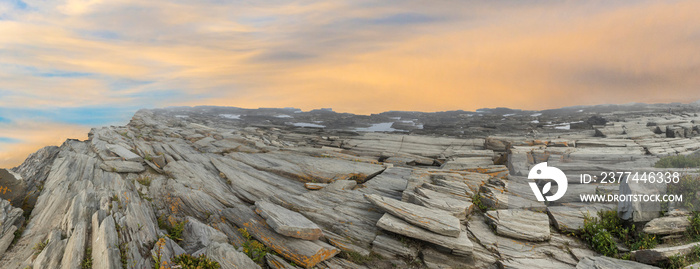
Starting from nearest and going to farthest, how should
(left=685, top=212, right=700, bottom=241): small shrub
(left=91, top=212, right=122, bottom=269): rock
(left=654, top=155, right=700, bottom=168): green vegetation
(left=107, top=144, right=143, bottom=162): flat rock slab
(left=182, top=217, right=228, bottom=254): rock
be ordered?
1. (left=91, top=212, right=122, bottom=269): rock
2. (left=685, top=212, right=700, bottom=241): small shrub
3. (left=182, top=217, right=228, bottom=254): rock
4. (left=654, top=155, right=700, bottom=168): green vegetation
5. (left=107, top=144, right=143, bottom=162): flat rock slab

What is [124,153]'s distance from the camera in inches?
1039

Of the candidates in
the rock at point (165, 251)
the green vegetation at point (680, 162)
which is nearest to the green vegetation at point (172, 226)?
the rock at point (165, 251)

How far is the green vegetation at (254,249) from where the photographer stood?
1351 cm

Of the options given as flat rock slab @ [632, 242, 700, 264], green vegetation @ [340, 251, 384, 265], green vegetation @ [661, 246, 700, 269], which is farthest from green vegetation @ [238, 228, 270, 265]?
green vegetation @ [661, 246, 700, 269]

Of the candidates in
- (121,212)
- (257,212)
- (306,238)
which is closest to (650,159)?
(306,238)

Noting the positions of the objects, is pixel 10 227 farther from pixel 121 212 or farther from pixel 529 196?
pixel 529 196

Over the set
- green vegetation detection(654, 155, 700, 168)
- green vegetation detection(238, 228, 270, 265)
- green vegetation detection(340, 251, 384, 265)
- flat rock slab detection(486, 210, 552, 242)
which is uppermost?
green vegetation detection(654, 155, 700, 168)

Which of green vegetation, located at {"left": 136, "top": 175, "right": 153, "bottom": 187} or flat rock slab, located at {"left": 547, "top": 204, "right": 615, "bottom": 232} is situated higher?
green vegetation, located at {"left": 136, "top": 175, "right": 153, "bottom": 187}

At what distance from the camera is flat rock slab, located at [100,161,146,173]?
23.0 m

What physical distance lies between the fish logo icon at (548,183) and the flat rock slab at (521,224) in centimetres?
296

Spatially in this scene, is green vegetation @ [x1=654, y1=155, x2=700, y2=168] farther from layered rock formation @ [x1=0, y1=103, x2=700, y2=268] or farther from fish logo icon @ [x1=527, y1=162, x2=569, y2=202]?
fish logo icon @ [x1=527, y1=162, x2=569, y2=202]

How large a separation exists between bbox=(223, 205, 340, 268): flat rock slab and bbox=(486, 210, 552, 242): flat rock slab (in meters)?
8.90

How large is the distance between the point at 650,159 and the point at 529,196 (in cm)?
1756

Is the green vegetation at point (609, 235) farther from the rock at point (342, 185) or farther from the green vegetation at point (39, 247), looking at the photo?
the green vegetation at point (39, 247)
